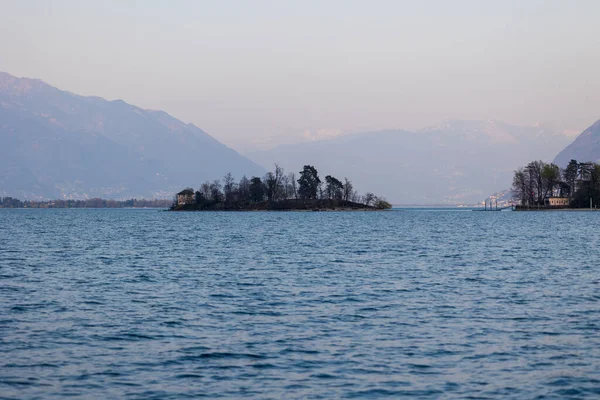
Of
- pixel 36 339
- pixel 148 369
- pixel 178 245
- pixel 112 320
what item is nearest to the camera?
pixel 148 369

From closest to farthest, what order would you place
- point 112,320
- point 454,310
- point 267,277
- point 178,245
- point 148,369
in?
point 148,369
point 112,320
point 454,310
point 267,277
point 178,245

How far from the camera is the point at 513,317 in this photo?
123 feet

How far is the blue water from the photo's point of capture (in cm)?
2530

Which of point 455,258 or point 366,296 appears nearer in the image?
point 366,296

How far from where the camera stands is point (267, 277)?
5719 centimetres

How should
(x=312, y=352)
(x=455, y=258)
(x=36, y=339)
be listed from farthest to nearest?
(x=455, y=258) → (x=36, y=339) → (x=312, y=352)

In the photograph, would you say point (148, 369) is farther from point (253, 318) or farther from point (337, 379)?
point (253, 318)

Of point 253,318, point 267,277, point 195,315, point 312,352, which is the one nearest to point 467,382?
point 312,352

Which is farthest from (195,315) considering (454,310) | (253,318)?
(454,310)

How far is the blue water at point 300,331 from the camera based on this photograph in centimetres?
2530

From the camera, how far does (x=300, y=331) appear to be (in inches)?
1345

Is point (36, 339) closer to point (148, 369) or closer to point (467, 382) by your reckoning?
point (148, 369)

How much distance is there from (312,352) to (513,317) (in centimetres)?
1300

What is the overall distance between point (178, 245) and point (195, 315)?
61.4 meters
